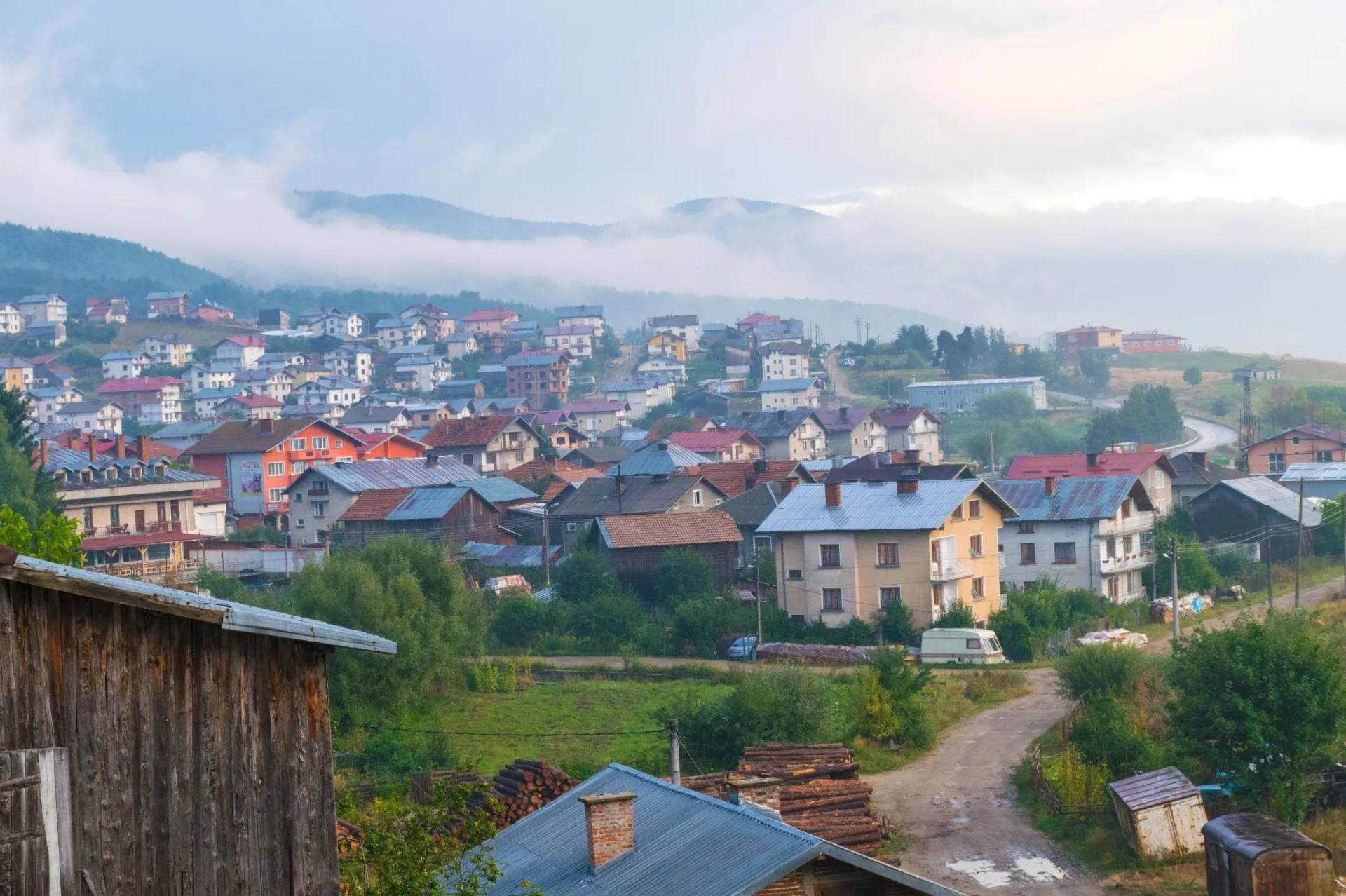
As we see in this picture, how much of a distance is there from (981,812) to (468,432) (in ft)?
218

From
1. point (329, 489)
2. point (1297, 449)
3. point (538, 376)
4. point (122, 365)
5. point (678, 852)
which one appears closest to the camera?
point (678, 852)

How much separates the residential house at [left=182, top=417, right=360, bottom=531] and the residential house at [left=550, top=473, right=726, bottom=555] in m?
21.9

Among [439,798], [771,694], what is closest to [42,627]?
[439,798]

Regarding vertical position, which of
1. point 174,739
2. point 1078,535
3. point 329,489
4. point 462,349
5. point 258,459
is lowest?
point 1078,535

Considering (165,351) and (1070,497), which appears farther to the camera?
(165,351)

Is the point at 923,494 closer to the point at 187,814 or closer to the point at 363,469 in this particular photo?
the point at 363,469

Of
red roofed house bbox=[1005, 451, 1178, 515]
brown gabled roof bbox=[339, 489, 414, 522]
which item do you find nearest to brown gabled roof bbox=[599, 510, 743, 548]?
brown gabled roof bbox=[339, 489, 414, 522]

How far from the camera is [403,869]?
1051 cm

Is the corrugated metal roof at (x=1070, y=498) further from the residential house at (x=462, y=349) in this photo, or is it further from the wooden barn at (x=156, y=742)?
the residential house at (x=462, y=349)

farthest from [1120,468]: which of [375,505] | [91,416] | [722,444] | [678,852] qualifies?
[91,416]

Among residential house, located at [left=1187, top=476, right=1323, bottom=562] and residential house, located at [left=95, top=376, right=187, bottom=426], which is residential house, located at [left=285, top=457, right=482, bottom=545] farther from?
residential house, located at [left=95, top=376, right=187, bottom=426]

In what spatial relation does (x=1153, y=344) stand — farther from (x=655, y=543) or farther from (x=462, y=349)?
(x=655, y=543)

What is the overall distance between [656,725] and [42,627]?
27.3 metres

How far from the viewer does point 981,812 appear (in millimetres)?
27359
